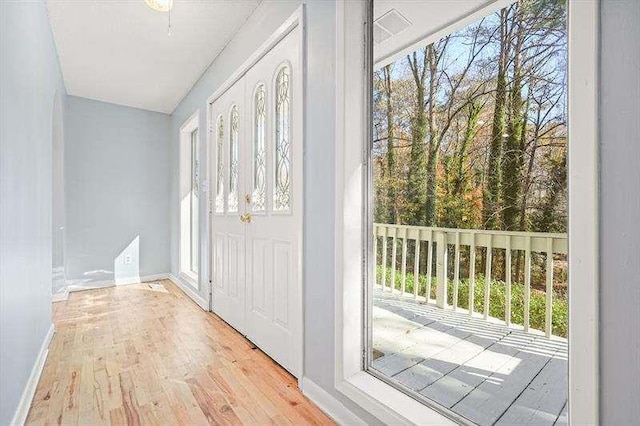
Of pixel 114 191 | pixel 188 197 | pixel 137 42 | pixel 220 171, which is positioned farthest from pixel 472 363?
pixel 114 191

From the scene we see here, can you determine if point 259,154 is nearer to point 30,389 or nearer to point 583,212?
point 30,389

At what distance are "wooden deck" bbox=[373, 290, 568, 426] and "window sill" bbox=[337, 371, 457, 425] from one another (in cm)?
15

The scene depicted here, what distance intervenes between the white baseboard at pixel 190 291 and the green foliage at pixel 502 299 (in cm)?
203

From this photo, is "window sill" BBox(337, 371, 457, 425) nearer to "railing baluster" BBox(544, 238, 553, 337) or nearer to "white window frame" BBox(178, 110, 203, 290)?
"railing baluster" BBox(544, 238, 553, 337)

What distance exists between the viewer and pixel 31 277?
1826mm

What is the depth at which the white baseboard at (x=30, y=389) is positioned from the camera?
1.44 m

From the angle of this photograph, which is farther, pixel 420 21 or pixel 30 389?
pixel 420 21

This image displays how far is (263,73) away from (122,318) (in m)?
2.58

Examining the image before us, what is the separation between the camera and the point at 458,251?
2096 mm

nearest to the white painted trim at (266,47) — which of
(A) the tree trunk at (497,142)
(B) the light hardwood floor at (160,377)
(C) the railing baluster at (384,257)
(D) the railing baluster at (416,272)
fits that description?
(A) the tree trunk at (497,142)

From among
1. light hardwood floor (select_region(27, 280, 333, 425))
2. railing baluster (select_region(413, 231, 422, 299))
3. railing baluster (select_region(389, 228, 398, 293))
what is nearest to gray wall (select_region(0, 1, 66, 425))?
Result: light hardwood floor (select_region(27, 280, 333, 425))

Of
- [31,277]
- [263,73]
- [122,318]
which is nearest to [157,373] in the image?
[31,277]

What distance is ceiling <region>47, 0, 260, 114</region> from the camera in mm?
Answer: 2418

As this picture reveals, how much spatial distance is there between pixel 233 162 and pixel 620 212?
2.63m
